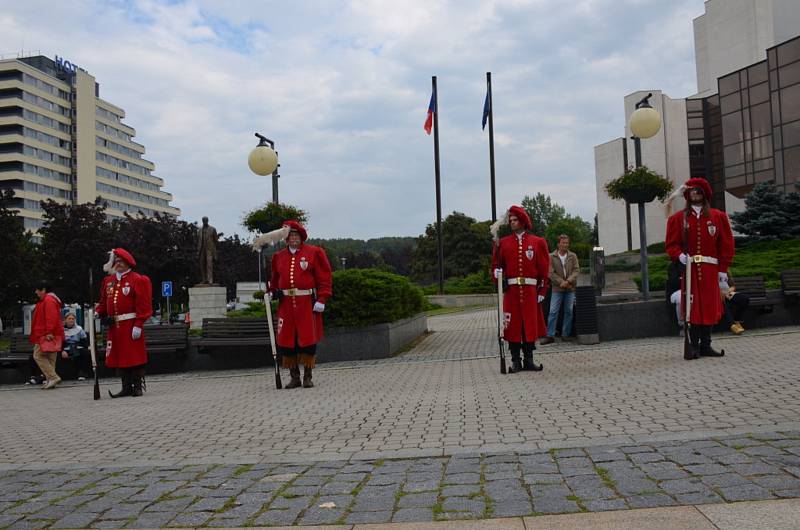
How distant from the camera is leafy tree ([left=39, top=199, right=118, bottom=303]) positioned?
152ft

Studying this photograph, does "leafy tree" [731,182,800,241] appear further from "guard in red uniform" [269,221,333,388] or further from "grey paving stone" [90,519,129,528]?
"grey paving stone" [90,519,129,528]

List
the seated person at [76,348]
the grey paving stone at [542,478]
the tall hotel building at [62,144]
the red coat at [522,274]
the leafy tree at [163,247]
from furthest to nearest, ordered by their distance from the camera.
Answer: the tall hotel building at [62,144] → the leafy tree at [163,247] → the seated person at [76,348] → the red coat at [522,274] → the grey paving stone at [542,478]

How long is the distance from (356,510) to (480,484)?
72 cm

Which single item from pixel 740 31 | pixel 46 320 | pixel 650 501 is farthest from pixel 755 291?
pixel 740 31

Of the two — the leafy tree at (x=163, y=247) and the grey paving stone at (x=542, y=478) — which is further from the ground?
the leafy tree at (x=163, y=247)

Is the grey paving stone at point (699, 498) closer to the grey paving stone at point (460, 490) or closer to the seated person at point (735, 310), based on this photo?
the grey paving stone at point (460, 490)

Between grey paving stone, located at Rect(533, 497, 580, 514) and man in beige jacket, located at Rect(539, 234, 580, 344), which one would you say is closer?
grey paving stone, located at Rect(533, 497, 580, 514)

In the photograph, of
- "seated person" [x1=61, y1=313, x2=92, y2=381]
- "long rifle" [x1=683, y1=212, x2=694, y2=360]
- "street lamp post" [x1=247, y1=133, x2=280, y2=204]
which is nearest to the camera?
"long rifle" [x1=683, y1=212, x2=694, y2=360]

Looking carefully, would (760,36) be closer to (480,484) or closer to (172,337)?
(172,337)

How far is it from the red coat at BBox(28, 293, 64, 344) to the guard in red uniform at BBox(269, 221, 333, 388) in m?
4.56

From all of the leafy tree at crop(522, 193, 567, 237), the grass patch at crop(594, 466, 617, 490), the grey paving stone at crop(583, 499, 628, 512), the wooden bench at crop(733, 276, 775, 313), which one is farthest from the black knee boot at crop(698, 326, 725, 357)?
the leafy tree at crop(522, 193, 567, 237)

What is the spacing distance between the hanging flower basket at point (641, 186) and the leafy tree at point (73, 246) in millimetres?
37733

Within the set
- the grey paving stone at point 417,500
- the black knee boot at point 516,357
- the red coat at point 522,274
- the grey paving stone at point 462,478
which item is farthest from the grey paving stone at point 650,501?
the black knee boot at point 516,357

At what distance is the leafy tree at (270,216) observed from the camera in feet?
46.6
